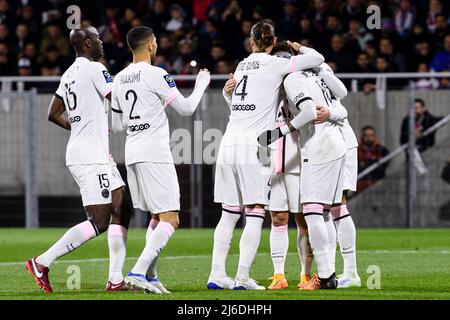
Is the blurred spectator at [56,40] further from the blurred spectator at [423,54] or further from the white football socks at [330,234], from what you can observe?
the white football socks at [330,234]

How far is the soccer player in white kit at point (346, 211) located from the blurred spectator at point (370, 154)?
820 cm

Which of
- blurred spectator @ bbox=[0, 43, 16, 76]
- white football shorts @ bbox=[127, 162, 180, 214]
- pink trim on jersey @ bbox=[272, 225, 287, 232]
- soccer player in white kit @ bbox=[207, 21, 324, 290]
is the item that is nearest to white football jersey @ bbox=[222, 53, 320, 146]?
soccer player in white kit @ bbox=[207, 21, 324, 290]

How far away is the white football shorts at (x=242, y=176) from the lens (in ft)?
37.5

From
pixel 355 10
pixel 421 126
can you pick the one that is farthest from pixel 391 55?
pixel 421 126

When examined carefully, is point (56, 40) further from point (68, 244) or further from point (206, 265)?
point (68, 244)

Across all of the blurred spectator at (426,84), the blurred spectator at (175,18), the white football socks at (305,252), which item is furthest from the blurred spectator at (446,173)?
the white football socks at (305,252)

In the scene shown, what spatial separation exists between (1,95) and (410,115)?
693 centimetres

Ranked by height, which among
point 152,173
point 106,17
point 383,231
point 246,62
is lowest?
point 383,231

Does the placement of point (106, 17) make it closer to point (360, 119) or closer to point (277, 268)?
point (360, 119)

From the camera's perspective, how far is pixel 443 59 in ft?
70.0

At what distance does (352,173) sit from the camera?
12344mm

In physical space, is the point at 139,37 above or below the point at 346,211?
above

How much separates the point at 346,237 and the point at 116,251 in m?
2.21

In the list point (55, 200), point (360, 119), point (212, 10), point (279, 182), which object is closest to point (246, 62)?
point (279, 182)
